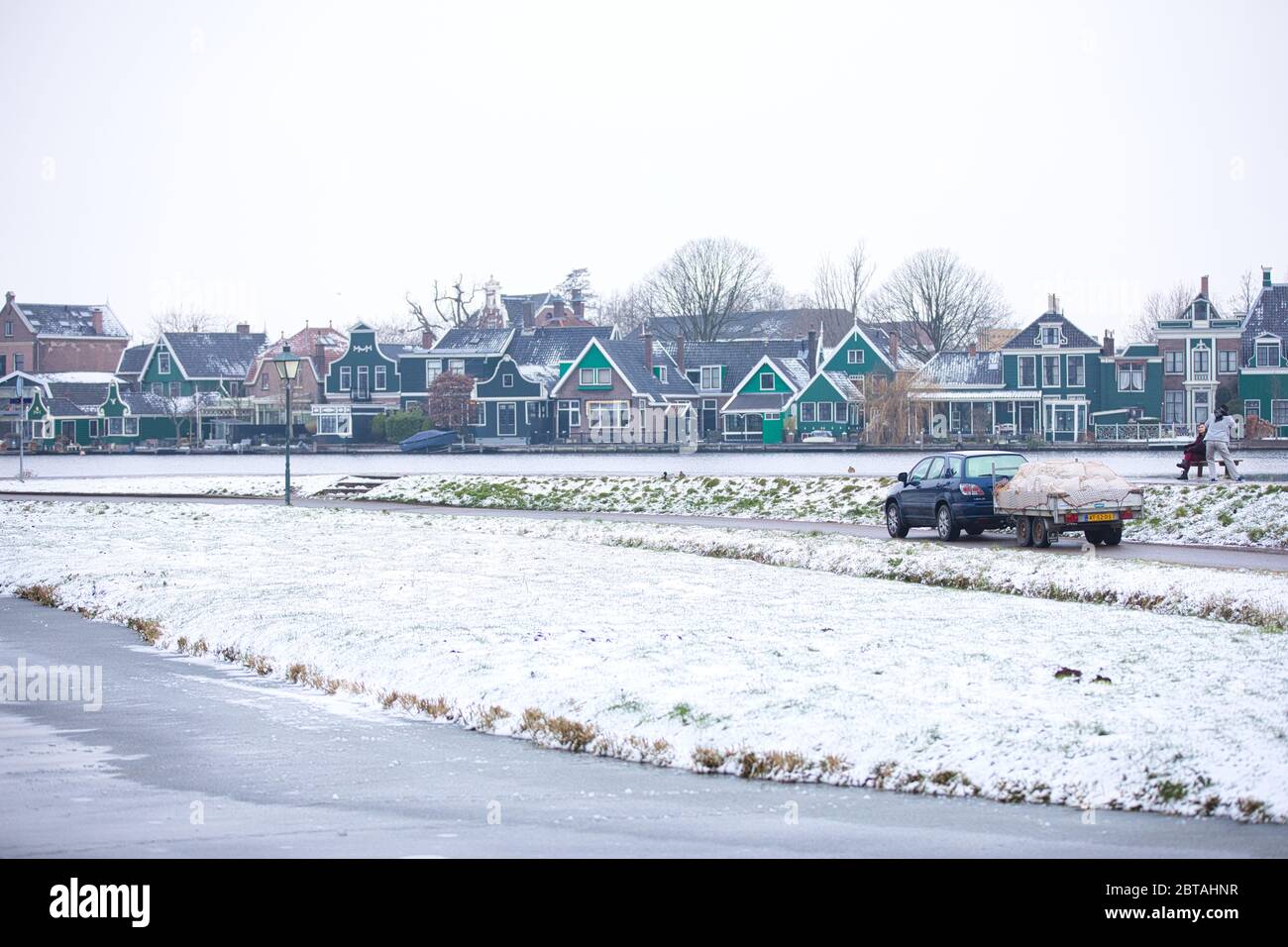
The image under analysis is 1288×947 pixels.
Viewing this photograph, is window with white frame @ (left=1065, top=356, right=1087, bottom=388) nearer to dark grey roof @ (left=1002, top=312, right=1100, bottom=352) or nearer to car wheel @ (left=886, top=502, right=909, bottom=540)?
dark grey roof @ (left=1002, top=312, right=1100, bottom=352)

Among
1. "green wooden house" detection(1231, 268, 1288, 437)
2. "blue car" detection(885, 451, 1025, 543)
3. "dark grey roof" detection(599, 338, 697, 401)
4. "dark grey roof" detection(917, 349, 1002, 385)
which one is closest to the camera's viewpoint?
"blue car" detection(885, 451, 1025, 543)

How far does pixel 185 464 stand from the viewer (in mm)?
82500

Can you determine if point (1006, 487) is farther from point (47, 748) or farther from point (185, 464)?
point (185, 464)

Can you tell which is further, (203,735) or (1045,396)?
(1045,396)

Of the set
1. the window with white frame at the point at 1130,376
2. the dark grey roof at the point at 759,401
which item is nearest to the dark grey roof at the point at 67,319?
the dark grey roof at the point at 759,401

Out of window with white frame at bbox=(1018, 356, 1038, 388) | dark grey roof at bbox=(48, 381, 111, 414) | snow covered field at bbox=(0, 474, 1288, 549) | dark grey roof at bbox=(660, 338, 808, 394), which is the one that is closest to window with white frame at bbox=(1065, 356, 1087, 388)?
window with white frame at bbox=(1018, 356, 1038, 388)

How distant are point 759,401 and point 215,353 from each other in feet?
162

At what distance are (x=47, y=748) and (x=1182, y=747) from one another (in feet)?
27.5

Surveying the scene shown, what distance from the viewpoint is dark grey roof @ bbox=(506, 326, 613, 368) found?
368 ft

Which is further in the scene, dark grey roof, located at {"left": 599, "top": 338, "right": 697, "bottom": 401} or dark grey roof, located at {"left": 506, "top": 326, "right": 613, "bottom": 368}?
dark grey roof, located at {"left": 506, "top": 326, "right": 613, "bottom": 368}

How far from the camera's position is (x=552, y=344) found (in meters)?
114

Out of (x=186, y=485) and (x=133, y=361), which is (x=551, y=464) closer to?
(x=186, y=485)

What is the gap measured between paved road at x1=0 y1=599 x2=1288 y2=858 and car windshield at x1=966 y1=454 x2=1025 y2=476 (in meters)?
17.8
